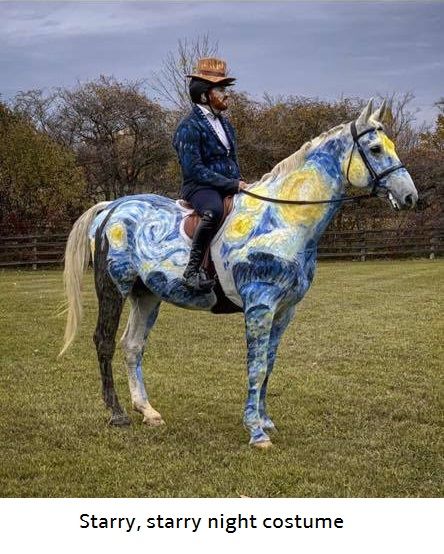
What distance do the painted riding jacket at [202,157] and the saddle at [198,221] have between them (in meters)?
0.09

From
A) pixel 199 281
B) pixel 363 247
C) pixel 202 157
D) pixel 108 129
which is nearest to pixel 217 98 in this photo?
pixel 202 157

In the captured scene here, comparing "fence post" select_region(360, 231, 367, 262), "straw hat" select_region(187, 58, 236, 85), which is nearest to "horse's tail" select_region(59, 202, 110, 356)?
"straw hat" select_region(187, 58, 236, 85)

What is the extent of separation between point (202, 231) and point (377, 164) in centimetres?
131

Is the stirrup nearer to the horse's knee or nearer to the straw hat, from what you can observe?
the horse's knee

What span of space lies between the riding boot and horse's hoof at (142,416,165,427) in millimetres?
1195

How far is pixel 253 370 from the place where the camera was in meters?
5.25

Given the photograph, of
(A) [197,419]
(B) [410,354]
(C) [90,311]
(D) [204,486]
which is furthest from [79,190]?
(D) [204,486]

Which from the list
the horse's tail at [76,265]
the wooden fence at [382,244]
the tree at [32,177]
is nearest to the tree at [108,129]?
the tree at [32,177]

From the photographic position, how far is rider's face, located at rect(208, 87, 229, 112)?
536 centimetres

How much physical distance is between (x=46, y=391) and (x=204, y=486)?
301 centimetres

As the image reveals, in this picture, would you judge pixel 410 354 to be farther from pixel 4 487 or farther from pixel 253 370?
pixel 4 487

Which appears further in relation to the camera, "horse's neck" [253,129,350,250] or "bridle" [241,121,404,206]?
"horse's neck" [253,129,350,250]

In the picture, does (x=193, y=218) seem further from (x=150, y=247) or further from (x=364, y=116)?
(x=364, y=116)

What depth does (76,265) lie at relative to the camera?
620 centimetres
